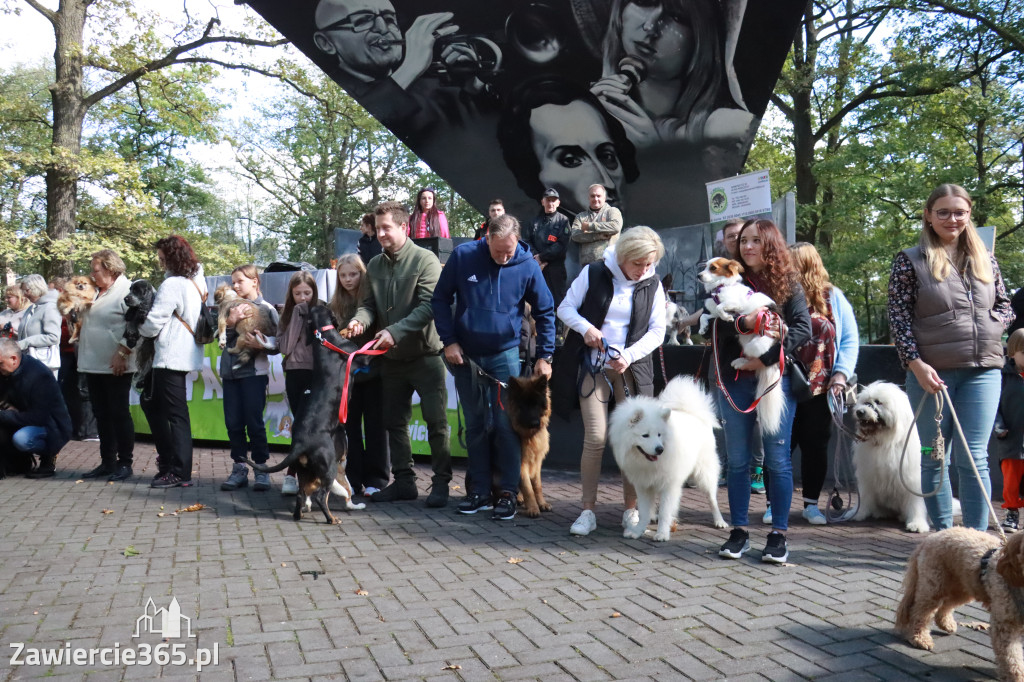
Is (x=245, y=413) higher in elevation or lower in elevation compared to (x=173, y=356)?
lower

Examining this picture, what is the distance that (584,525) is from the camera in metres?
5.20

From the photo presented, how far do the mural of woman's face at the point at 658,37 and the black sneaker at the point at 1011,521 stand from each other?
29.8 feet

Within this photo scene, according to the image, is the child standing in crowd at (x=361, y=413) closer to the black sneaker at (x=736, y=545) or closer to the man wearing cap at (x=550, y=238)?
the black sneaker at (x=736, y=545)

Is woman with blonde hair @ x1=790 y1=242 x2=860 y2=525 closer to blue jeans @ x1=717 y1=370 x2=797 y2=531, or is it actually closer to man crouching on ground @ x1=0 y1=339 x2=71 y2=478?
blue jeans @ x1=717 y1=370 x2=797 y2=531

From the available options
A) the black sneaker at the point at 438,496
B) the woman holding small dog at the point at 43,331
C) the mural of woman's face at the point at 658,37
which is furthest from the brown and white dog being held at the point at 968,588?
the mural of woman's face at the point at 658,37

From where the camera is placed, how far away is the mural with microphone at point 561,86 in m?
12.3

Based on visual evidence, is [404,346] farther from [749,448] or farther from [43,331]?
[43,331]

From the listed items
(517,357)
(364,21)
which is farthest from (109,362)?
(364,21)

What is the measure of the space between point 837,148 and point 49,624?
2161cm

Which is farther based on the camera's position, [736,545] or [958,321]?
[736,545]

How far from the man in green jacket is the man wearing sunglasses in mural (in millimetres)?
8369

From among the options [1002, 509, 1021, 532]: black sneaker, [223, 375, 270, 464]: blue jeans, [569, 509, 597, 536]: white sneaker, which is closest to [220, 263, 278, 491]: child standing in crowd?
[223, 375, 270, 464]: blue jeans

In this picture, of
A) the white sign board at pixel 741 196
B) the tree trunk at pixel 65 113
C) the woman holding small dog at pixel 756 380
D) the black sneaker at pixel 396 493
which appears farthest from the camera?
the tree trunk at pixel 65 113

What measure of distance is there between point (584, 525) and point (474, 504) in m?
1.07
